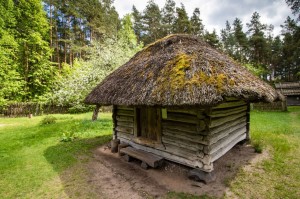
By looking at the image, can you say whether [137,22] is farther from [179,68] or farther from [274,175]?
[274,175]

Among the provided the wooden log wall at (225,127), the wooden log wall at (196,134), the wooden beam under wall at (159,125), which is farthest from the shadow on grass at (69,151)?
the wooden log wall at (225,127)

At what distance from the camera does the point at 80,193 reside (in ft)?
15.2

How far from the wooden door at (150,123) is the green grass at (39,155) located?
105 inches

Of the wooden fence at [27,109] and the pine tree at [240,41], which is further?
the pine tree at [240,41]

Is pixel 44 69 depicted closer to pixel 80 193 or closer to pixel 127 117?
pixel 127 117

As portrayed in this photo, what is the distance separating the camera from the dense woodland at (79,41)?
16.0 m

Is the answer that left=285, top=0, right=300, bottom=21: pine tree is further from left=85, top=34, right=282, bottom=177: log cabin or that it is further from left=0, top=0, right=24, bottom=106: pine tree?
left=0, top=0, right=24, bottom=106: pine tree

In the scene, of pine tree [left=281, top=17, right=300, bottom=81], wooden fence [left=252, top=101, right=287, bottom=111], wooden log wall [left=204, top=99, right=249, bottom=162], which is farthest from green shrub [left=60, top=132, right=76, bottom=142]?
pine tree [left=281, top=17, right=300, bottom=81]

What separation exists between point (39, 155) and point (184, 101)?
21.9ft

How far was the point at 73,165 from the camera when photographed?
6422 mm

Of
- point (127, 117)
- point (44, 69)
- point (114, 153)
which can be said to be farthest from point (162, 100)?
point (44, 69)

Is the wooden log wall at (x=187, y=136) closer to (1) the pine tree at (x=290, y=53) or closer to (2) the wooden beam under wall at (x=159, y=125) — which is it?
(2) the wooden beam under wall at (x=159, y=125)

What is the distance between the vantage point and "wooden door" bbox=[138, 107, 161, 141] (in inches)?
251

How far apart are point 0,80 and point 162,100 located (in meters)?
18.8
